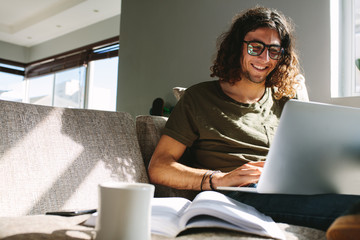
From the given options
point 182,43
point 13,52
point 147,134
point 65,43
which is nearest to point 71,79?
point 65,43

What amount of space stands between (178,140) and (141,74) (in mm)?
2564

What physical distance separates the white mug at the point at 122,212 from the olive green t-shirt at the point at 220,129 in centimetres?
78

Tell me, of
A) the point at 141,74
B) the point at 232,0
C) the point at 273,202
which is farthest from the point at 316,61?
the point at 141,74

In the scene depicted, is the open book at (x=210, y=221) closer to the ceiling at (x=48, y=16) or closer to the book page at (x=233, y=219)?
the book page at (x=233, y=219)

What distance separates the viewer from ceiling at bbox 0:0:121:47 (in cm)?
507

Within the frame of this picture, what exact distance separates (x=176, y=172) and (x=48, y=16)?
5101 mm

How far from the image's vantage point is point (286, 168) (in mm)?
758

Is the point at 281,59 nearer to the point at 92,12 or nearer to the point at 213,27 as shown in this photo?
the point at 213,27

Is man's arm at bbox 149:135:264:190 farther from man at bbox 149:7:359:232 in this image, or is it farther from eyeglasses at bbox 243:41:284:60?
eyeglasses at bbox 243:41:284:60

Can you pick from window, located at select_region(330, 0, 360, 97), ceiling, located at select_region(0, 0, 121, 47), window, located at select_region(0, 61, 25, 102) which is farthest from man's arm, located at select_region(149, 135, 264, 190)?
window, located at select_region(0, 61, 25, 102)

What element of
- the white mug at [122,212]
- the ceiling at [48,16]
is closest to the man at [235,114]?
the white mug at [122,212]

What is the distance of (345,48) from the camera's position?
85.4 inches

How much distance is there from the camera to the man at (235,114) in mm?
1229

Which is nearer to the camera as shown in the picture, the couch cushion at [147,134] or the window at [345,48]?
the couch cushion at [147,134]
